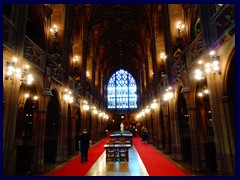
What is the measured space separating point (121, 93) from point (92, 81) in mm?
18093

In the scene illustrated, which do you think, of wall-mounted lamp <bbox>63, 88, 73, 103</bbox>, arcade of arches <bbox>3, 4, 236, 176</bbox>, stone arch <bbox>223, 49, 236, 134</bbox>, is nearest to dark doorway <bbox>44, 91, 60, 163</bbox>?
arcade of arches <bbox>3, 4, 236, 176</bbox>

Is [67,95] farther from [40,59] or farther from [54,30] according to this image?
[54,30]

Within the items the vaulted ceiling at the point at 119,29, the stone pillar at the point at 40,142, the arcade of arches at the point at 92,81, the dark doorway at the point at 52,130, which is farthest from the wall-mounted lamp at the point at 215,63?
the vaulted ceiling at the point at 119,29

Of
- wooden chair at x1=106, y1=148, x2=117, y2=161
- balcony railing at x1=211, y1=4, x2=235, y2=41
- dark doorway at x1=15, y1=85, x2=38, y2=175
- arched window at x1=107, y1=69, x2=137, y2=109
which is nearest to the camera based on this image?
balcony railing at x1=211, y1=4, x2=235, y2=41

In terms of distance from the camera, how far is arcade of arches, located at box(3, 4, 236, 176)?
562cm

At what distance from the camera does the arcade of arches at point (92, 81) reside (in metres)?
5.62

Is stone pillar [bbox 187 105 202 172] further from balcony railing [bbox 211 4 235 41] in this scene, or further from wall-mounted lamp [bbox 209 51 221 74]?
balcony railing [bbox 211 4 235 41]

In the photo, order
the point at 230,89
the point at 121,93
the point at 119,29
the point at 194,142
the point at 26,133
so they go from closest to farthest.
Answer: the point at 230,89 < the point at 194,142 < the point at 26,133 < the point at 119,29 < the point at 121,93

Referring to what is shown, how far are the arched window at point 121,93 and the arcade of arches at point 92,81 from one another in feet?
58.0

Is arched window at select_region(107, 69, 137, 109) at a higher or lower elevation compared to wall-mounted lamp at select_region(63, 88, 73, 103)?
higher

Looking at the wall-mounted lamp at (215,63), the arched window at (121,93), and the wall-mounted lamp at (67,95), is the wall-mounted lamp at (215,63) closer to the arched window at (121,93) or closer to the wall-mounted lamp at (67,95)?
the wall-mounted lamp at (67,95)

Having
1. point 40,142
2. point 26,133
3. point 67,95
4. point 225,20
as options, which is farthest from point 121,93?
point 225,20

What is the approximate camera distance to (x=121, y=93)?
Result: 39000 millimetres

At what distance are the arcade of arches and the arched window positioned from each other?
17.7 metres
